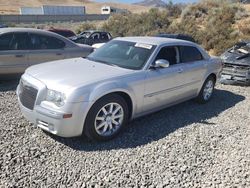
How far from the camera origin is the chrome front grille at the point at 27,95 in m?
4.48

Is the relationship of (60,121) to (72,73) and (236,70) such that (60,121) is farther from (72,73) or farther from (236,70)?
(236,70)

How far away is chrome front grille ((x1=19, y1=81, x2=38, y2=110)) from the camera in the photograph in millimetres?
4480

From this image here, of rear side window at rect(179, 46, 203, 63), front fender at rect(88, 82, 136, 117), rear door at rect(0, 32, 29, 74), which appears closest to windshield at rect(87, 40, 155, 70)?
front fender at rect(88, 82, 136, 117)

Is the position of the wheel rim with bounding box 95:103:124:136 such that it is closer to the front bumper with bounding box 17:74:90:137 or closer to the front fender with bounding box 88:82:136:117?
the front fender with bounding box 88:82:136:117

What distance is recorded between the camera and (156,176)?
388cm

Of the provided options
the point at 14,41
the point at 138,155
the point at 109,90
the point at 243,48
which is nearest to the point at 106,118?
the point at 109,90

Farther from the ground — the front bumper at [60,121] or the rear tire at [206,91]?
the front bumper at [60,121]

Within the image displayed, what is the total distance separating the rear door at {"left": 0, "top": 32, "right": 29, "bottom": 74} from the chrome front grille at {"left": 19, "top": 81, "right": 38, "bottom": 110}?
3056 millimetres

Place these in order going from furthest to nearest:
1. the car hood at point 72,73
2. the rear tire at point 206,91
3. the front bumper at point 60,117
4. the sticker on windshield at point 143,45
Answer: the rear tire at point 206,91
the sticker on windshield at point 143,45
the car hood at point 72,73
the front bumper at point 60,117

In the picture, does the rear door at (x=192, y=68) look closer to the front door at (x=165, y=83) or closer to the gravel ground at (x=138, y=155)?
the front door at (x=165, y=83)

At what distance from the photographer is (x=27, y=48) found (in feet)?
26.0

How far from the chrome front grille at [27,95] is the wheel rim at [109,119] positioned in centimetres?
97

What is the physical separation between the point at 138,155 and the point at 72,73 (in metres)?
1.61

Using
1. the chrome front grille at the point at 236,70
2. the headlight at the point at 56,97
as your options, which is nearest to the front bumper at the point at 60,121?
the headlight at the point at 56,97
